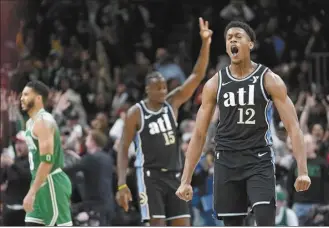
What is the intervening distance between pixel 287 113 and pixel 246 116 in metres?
0.35

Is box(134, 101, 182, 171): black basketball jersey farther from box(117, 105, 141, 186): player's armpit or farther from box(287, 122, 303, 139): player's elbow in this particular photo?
box(287, 122, 303, 139): player's elbow

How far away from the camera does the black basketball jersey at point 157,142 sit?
39.1 ft

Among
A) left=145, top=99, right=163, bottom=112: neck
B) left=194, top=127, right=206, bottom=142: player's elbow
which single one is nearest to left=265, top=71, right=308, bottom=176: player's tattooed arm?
left=194, top=127, right=206, bottom=142: player's elbow

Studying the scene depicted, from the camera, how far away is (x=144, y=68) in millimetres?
20594

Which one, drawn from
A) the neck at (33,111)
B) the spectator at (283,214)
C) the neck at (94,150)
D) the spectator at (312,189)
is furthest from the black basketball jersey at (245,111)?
the neck at (94,150)

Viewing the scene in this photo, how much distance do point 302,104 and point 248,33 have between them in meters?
8.39

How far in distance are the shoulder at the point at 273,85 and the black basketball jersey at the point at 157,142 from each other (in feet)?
8.97

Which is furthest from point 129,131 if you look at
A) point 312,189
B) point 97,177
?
point 312,189

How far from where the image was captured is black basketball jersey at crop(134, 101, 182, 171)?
11.9m

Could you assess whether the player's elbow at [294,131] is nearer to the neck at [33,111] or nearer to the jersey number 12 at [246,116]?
the jersey number 12 at [246,116]

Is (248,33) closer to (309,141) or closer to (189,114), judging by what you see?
(309,141)

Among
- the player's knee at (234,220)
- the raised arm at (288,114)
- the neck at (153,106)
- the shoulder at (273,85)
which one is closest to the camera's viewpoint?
the raised arm at (288,114)

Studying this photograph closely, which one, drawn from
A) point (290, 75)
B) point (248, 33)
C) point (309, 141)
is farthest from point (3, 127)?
point (248, 33)

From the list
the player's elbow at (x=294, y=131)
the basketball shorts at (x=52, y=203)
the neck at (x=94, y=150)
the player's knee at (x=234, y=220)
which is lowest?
the player's knee at (x=234, y=220)
